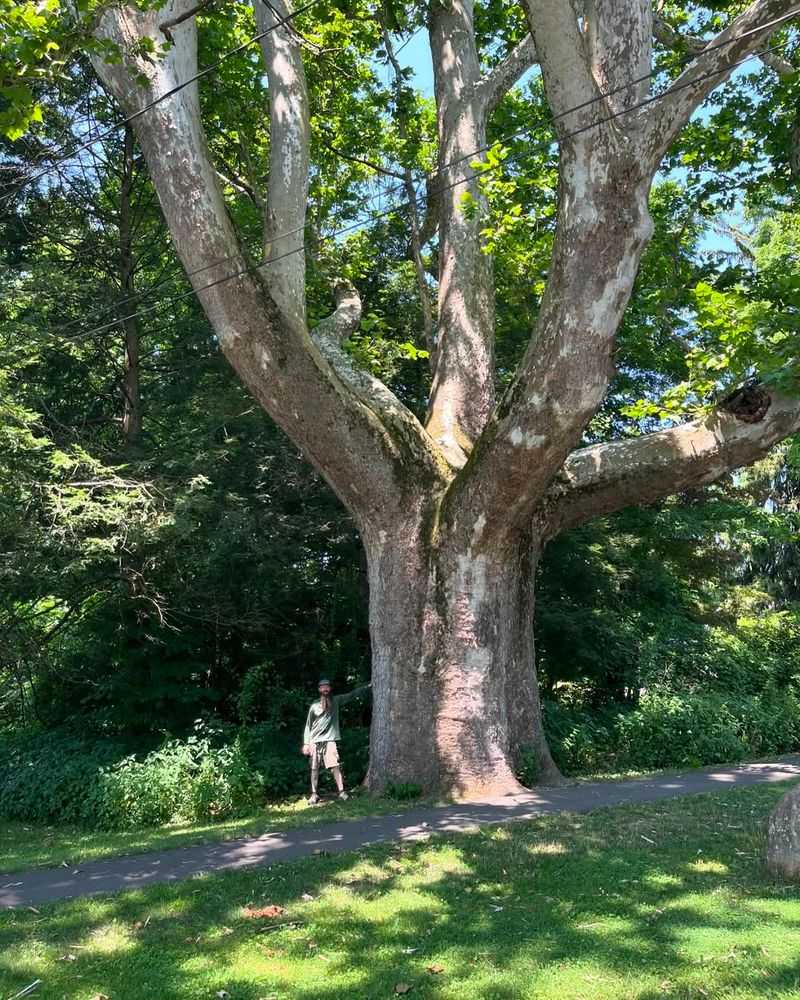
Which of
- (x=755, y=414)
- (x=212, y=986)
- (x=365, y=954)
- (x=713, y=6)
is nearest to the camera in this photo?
(x=212, y=986)

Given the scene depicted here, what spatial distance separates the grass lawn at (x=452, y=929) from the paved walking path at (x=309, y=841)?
387mm

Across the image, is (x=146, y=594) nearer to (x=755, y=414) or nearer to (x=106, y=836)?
(x=106, y=836)

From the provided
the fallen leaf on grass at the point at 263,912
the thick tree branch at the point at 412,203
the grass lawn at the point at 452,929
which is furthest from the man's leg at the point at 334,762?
the thick tree branch at the point at 412,203

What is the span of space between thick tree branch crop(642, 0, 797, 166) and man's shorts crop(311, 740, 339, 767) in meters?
7.41

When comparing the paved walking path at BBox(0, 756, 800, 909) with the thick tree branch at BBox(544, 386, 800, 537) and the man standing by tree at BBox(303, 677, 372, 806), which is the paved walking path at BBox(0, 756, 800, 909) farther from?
the thick tree branch at BBox(544, 386, 800, 537)

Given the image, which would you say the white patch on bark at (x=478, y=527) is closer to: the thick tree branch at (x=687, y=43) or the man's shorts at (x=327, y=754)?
the man's shorts at (x=327, y=754)

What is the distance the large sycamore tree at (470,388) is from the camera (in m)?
7.19

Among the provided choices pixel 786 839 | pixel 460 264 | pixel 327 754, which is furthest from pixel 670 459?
pixel 327 754

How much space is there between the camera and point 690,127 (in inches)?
538

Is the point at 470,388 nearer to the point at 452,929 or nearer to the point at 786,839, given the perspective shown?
the point at 786,839

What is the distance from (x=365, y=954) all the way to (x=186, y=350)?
12.2 m

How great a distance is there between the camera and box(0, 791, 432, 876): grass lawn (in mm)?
7555

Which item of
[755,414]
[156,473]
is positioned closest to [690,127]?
[755,414]

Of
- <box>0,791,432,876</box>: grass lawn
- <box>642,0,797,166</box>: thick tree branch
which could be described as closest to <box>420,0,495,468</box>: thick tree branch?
<box>642,0,797,166</box>: thick tree branch
